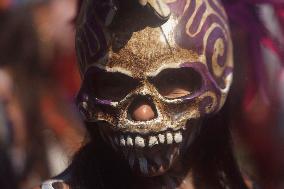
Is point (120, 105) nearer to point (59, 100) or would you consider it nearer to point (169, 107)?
point (169, 107)

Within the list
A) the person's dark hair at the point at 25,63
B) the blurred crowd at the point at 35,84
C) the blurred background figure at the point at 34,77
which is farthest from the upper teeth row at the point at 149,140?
the person's dark hair at the point at 25,63

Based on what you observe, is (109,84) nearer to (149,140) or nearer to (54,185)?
(149,140)

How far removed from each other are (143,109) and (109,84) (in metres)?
0.15

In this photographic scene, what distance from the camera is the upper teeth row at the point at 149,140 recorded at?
2.42m

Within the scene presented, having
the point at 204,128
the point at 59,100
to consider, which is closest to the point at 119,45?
the point at 204,128

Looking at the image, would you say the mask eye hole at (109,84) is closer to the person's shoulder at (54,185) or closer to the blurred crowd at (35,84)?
the person's shoulder at (54,185)

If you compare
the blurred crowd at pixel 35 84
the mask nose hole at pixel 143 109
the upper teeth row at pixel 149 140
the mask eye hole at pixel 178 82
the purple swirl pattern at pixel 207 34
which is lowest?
the blurred crowd at pixel 35 84

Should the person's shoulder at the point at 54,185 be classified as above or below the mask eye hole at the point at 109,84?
below

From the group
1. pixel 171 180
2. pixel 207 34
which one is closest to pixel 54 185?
pixel 171 180

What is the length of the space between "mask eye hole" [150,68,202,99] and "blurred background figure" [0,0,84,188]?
2125 millimetres

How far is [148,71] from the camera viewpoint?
7.90ft

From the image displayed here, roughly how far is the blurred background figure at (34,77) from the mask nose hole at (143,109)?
2169 mm

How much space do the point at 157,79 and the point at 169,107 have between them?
0.30 ft

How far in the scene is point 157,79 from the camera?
7.98 feet
